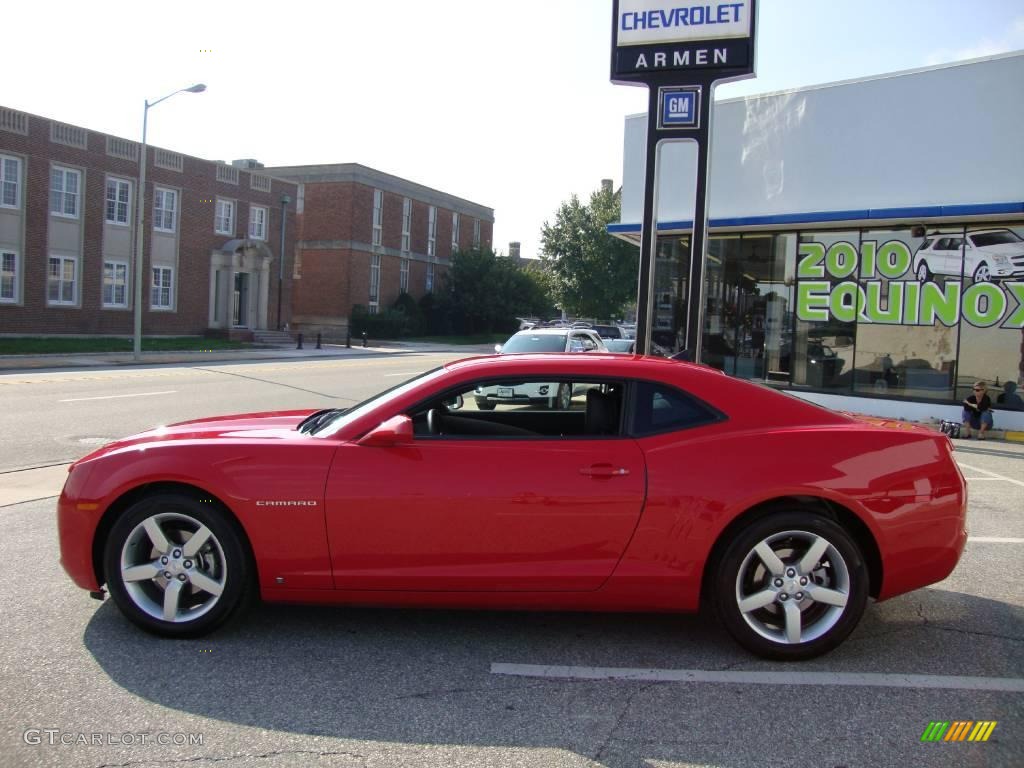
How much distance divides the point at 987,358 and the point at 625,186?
27.4 ft

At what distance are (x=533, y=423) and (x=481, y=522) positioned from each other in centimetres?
100

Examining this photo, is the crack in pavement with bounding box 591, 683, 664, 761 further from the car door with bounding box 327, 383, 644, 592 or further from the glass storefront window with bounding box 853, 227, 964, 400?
the glass storefront window with bounding box 853, 227, 964, 400

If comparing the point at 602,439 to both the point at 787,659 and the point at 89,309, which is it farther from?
the point at 89,309

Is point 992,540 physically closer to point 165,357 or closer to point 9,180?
point 165,357

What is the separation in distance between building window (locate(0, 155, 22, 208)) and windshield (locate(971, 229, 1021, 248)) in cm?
3091

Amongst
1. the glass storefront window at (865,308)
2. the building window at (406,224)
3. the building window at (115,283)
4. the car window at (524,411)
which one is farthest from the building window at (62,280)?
the car window at (524,411)

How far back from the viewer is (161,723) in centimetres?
342

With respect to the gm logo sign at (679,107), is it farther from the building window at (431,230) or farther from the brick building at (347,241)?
the building window at (431,230)

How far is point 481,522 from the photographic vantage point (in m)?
4.14

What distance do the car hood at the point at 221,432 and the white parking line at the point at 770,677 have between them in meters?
1.68

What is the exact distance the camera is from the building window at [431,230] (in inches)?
2408

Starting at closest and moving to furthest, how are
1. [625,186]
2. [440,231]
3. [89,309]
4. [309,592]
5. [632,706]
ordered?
[632,706] < [309,592] < [625,186] < [89,309] < [440,231]

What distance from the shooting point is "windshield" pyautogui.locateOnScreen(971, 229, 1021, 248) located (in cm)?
1528

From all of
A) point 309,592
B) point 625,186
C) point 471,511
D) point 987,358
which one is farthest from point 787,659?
point 625,186
